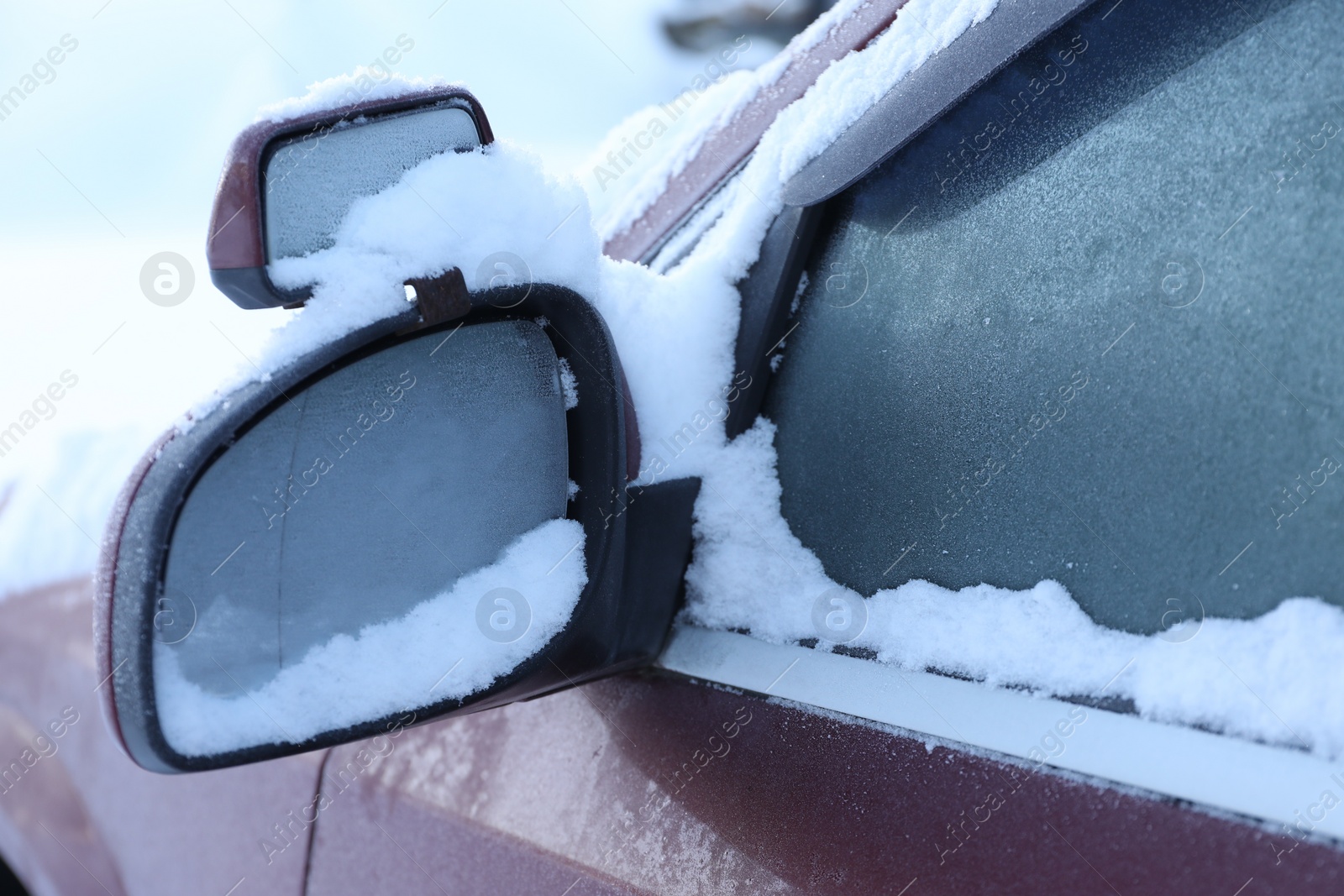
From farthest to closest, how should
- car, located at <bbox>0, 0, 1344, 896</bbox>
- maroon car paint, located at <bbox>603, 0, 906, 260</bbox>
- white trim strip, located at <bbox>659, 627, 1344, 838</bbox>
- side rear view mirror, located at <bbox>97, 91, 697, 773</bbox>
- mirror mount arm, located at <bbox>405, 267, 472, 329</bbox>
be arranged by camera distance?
maroon car paint, located at <bbox>603, 0, 906, 260</bbox>
mirror mount arm, located at <bbox>405, 267, 472, 329</bbox>
side rear view mirror, located at <bbox>97, 91, 697, 773</bbox>
car, located at <bbox>0, 0, 1344, 896</bbox>
white trim strip, located at <bbox>659, 627, 1344, 838</bbox>

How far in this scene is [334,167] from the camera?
4.02 ft

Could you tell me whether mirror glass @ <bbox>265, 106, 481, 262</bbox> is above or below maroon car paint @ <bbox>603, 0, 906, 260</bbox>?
above

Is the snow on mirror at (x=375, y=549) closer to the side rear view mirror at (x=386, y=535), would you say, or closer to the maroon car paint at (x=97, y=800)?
the side rear view mirror at (x=386, y=535)

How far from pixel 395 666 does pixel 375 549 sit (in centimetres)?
17

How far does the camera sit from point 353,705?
1.31 metres

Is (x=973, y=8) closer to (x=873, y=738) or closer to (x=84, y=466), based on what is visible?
(x=873, y=738)

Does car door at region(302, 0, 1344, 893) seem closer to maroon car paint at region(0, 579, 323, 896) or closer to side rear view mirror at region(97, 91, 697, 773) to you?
side rear view mirror at region(97, 91, 697, 773)

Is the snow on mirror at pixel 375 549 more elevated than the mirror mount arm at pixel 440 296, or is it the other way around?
the mirror mount arm at pixel 440 296

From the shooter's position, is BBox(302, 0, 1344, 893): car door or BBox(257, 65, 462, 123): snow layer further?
BBox(257, 65, 462, 123): snow layer

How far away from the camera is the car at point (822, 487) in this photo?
0.99m

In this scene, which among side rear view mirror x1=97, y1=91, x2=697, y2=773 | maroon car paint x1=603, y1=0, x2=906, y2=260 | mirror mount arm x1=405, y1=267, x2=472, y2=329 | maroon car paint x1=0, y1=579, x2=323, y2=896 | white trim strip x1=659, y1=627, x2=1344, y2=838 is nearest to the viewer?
white trim strip x1=659, y1=627, x2=1344, y2=838

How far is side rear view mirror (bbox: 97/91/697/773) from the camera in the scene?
43.7 inches

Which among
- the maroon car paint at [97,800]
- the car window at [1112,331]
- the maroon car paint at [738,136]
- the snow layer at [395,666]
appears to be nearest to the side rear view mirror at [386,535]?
the snow layer at [395,666]

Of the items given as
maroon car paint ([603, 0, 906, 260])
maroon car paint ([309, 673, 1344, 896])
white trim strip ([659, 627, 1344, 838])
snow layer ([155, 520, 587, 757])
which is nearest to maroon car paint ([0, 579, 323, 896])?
maroon car paint ([309, 673, 1344, 896])
